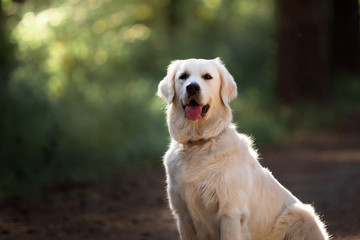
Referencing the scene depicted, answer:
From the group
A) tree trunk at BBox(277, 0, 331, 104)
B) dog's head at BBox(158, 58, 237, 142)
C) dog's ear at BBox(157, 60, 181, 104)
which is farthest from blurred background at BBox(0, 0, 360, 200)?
dog's head at BBox(158, 58, 237, 142)

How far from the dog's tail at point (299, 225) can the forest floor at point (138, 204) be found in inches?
51.4

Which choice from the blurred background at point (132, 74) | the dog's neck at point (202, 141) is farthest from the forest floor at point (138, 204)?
the dog's neck at point (202, 141)

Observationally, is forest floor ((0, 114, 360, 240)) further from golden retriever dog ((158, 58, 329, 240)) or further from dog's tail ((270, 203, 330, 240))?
golden retriever dog ((158, 58, 329, 240))

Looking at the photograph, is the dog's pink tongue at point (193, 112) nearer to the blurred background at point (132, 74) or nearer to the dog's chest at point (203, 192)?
the dog's chest at point (203, 192)

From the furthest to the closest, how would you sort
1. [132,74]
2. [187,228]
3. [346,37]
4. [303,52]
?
1. [346,37]
2. [132,74]
3. [303,52]
4. [187,228]

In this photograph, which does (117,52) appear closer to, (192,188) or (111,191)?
(111,191)

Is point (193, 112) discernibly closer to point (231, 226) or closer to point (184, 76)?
point (184, 76)

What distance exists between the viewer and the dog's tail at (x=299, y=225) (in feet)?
16.3

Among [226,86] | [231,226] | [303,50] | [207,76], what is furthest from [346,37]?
[231,226]

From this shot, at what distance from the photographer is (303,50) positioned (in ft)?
56.5

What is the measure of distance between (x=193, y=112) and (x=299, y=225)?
4.12ft

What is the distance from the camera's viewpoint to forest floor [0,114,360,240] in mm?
6930

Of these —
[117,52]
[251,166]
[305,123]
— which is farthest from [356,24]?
[251,166]

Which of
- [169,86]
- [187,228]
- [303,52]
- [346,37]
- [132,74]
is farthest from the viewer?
[346,37]
